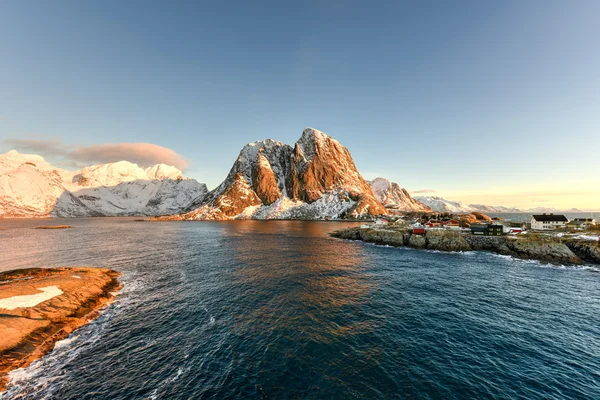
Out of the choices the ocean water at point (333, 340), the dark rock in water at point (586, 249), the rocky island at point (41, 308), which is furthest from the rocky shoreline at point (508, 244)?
the rocky island at point (41, 308)

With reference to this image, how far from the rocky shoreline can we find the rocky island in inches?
3455

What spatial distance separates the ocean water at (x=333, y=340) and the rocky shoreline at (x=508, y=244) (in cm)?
2058

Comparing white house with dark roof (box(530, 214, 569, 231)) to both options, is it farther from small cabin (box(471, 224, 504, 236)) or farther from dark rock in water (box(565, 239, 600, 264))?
dark rock in water (box(565, 239, 600, 264))

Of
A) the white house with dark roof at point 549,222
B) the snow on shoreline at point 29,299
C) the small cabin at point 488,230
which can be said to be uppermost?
the white house with dark roof at point 549,222

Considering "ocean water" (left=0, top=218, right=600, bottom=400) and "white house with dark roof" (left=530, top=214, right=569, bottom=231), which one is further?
"white house with dark roof" (left=530, top=214, right=569, bottom=231)

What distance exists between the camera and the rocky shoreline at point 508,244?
60.9 m

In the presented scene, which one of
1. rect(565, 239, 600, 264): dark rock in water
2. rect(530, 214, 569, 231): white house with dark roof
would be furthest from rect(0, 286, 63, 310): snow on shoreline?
rect(530, 214, 569, 231): white house with dark roof

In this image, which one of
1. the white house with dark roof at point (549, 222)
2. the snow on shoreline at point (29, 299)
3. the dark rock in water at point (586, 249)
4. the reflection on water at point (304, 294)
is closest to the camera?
Result: the reflection on water at point (304, 294)

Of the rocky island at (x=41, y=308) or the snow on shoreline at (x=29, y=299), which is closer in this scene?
the rocky island at (x=41, y=308)

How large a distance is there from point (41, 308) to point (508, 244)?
109 meters

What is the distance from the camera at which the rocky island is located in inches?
875

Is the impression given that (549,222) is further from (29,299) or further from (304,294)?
(29,299)

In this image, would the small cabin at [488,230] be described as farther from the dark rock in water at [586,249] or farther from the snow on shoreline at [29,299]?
the snow on shoreline at [29,299]

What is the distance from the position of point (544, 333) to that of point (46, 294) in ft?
210
